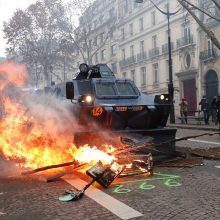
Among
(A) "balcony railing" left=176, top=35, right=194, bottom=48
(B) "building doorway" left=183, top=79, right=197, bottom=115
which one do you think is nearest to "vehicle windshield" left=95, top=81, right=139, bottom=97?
(B) "building doorway" left=183, top=79, right=197, bottom=115

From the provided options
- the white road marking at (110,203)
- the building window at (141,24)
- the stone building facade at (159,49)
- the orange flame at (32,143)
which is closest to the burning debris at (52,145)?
the orange flame at (32,143)

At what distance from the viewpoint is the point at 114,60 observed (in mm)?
56969

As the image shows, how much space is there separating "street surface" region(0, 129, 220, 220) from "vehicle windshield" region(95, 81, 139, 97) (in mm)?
3005

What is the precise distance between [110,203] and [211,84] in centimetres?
3228

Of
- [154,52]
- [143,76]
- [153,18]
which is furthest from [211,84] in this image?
[143,76]

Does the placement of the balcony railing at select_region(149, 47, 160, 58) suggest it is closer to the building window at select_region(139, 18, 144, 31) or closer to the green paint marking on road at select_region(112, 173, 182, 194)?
the building window at select_region(139, 18, 144, 31)

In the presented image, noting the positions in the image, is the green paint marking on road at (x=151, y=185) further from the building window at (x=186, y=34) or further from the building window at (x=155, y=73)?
the building window at (x=155, y=73)

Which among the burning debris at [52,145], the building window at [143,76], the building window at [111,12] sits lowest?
the burning debris at [52,145]

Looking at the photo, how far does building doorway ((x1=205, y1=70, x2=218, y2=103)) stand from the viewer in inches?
1412

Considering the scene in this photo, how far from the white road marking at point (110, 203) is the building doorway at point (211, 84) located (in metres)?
30.5

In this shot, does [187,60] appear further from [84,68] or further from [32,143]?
[32,143]

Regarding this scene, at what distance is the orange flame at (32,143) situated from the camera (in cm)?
905

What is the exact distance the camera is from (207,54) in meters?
36.3

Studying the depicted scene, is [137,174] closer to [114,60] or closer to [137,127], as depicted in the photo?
[137,127]
